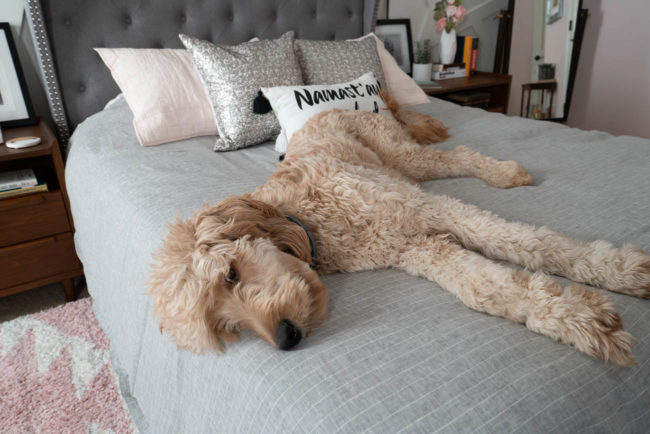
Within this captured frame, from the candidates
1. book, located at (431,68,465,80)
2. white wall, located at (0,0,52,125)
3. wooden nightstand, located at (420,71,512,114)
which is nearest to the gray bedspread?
white wall, located at (0,0,52,125)

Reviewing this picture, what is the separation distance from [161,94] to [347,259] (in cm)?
165

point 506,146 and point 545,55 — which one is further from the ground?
point 545,55

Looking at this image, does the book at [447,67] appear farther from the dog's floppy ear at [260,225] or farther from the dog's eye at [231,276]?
the dog's eye at [231,276]

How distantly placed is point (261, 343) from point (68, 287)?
2007mm

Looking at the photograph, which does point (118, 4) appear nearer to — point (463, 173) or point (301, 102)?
point (301, 102)

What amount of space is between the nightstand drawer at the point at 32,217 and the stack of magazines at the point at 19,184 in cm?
3

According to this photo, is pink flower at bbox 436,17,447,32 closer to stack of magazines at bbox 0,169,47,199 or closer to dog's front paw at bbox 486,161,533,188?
dog's front paw at bbox 486,161,533,188

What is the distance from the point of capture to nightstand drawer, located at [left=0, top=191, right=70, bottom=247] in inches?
87.4

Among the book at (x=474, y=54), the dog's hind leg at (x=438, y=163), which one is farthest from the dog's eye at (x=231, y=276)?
the book at (x=474, y=54)

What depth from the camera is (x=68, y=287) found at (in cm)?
250

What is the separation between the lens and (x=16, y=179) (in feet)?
7.46

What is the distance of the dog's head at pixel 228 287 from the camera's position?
0.98 m

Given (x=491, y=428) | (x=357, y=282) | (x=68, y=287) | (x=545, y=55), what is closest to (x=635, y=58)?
(x=545, y=55)

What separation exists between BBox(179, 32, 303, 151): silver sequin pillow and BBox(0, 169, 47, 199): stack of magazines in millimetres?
960
